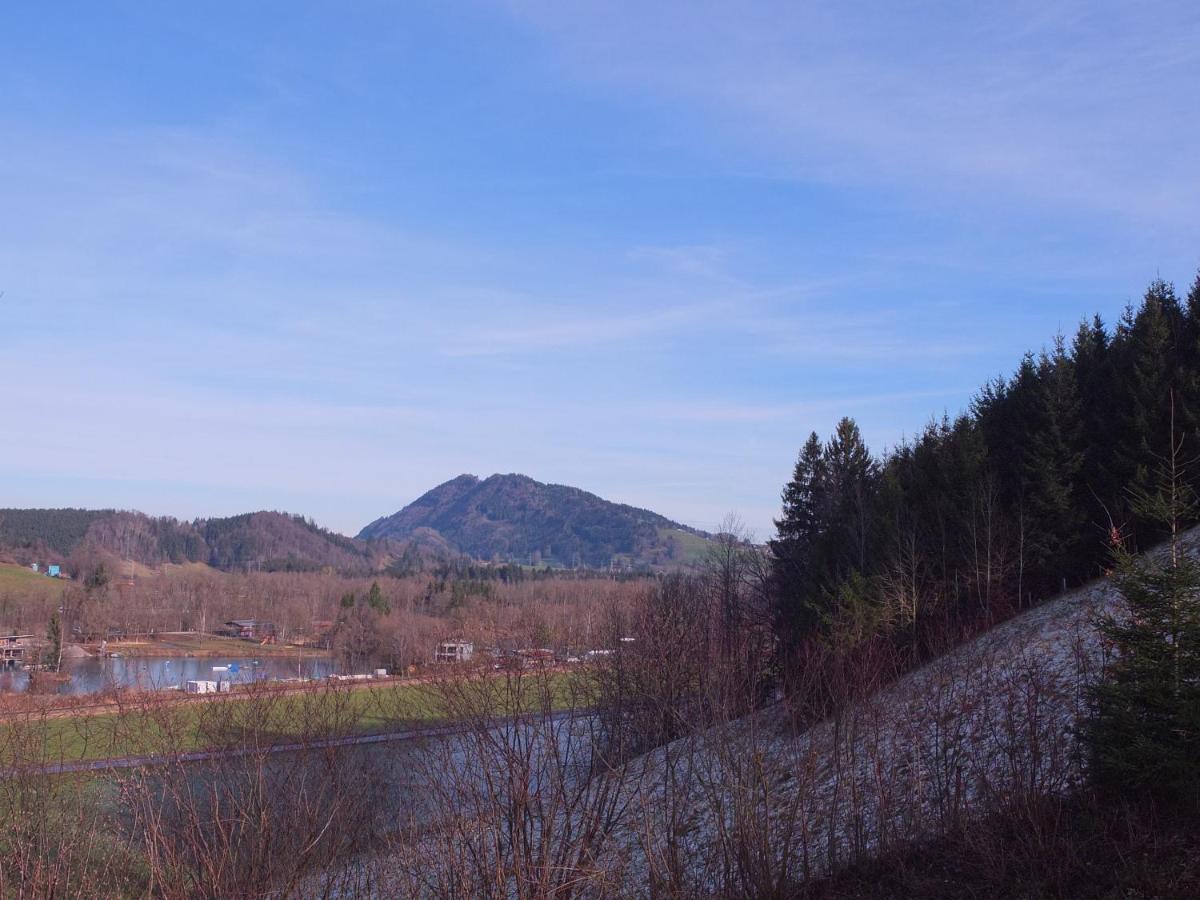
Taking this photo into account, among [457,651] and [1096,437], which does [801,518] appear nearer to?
[1096,437]

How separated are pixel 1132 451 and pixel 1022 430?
5.09m

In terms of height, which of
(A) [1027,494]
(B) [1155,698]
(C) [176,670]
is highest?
(A) [1027,494]

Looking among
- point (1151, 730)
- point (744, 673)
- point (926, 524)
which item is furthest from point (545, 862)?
point (926, 524)

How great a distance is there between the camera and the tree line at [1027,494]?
32.7m

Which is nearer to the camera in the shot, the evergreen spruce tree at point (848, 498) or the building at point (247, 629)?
the evergreen spruce tree at point (848, 498)

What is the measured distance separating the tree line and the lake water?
55.7 ft

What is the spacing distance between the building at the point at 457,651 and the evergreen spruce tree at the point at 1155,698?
992cm

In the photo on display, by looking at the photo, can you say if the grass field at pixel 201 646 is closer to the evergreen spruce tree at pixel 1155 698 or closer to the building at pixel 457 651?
the building at pixel 457 651

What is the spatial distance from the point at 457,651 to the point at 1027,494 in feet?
88.1

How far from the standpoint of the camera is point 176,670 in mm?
61812

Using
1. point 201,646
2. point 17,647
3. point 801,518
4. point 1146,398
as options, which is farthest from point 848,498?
point 201,646

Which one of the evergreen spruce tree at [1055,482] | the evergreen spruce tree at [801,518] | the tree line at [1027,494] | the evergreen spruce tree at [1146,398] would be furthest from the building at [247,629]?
the evergreen spruce tree at [1146,398]

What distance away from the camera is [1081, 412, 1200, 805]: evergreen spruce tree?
11727 mm

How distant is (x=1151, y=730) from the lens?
12.1 metres
